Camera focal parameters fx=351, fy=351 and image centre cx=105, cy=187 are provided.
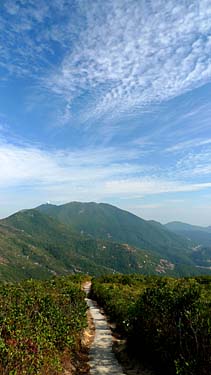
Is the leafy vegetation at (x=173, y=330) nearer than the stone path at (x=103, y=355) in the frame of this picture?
Yes

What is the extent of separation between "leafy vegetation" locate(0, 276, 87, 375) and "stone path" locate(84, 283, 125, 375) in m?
0.94

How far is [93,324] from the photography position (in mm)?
21609

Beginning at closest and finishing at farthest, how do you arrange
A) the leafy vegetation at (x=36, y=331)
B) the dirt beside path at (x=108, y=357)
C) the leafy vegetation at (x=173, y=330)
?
the leafy vegetation at (x=36, y=331), the leafy vegetation at (x=173, y=330), the dirt beside path at (x=108, y=357)

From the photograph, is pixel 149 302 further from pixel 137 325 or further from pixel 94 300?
pixel 94 300

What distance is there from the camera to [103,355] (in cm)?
1446

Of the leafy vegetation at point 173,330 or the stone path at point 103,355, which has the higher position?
the leafy vegetation at point 173,330

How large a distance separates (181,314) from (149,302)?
286cm

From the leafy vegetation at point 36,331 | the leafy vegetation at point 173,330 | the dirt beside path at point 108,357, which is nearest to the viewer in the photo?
the leafy vegetation at point 36,331

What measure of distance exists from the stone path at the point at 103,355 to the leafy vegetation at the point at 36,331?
940mm

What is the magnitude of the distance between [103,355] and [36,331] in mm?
6242

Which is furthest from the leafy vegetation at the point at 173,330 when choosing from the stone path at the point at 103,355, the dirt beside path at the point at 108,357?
the stone path at the point at 103,355

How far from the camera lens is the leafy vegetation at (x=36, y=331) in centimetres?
762

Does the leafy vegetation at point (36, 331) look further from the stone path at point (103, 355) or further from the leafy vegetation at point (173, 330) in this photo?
the leafy vegetation at point (173, 330)

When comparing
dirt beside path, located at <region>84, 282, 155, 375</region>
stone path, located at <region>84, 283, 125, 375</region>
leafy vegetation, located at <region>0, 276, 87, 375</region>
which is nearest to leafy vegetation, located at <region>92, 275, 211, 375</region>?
dirt beside path, located at <region>84, 282, 155, 375</region>
